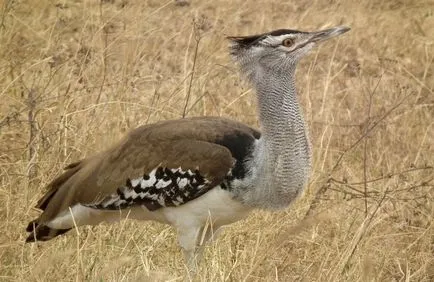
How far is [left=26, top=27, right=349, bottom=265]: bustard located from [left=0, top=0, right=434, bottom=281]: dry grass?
11cm

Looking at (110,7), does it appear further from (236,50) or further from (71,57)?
(236,50)

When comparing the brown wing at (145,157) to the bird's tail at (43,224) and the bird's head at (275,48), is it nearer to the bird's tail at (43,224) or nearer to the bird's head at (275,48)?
the bird's tail at (43,224)

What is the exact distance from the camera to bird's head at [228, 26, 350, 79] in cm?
414

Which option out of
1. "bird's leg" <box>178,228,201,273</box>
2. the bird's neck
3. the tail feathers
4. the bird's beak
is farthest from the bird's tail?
the bird's beak

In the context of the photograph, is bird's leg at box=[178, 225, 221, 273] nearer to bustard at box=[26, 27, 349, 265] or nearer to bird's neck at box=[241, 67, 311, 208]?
bustard at box=[26, 27, 349, 265]

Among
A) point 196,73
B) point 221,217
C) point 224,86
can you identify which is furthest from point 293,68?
point 224,86

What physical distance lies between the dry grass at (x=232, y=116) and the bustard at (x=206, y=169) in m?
0.11

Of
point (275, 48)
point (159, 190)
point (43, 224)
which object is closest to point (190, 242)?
point (159, 190)

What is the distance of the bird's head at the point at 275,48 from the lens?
4.14 meters

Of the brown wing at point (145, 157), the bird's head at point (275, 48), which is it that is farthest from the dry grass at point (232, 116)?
the bird's head at point (275, 48)

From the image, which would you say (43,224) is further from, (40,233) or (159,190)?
(159,190)

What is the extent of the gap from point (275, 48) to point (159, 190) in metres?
0.59

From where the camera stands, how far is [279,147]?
409cm

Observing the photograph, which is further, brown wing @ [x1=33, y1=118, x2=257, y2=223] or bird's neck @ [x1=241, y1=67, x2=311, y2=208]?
brown wing @ [x1=33, y1=118, x2=257, y2=223]
